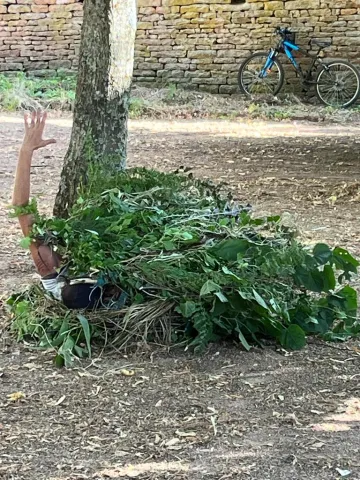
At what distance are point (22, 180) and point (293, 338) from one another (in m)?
1.47

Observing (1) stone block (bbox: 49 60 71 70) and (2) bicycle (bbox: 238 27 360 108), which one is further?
(1) stone block (bbox: 49 60 71 70)

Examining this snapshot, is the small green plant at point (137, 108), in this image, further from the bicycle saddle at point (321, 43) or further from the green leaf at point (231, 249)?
the green leaf at point (231, 249)

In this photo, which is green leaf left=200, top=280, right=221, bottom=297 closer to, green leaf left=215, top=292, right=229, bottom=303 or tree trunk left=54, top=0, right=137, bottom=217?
green leaf left=215, top=292, right=229, bottom=303

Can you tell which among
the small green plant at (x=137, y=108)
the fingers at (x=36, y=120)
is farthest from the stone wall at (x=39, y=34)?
the fingers at (x=36, y=120)

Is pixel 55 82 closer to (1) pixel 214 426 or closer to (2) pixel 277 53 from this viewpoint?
(2) pixel 277 53

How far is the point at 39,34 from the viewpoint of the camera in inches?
539

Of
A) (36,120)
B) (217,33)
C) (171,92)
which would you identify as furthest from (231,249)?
(217,33)

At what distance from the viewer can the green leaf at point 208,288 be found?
305 centimetres

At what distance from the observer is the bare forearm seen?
11.3 ft

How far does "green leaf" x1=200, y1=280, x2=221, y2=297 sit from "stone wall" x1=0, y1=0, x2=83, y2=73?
1120 centimetres

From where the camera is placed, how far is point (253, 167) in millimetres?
7445

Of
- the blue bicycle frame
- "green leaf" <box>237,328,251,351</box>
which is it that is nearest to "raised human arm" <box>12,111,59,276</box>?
"green leaf" <box>237,328,251,351</box>

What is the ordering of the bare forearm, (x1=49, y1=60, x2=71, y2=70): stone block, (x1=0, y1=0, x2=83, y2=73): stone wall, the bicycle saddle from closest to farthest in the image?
the bare forearm
the bicycle saddle
(x1=0, y1=0, x2=83, y2=73): stone wall
(x1=49, y1=60, x2=71, y2=70): stone block

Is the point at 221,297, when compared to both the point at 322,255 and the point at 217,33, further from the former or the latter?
the point at 217,33
